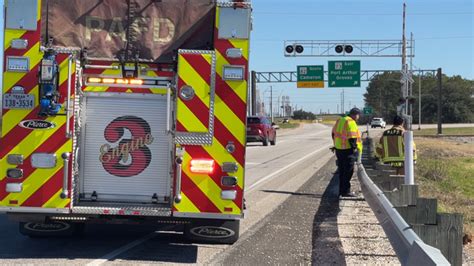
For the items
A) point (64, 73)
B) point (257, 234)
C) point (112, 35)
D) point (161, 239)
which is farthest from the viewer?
point (257, 234)

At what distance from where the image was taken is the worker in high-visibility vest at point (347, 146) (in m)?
11.5

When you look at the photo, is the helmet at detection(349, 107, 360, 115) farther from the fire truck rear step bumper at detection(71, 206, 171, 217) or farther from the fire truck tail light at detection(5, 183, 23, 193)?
the fire truck tail light at detection(5, 183, 23, 193)

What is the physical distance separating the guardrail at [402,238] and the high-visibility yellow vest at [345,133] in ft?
9.50

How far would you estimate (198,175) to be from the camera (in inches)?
262

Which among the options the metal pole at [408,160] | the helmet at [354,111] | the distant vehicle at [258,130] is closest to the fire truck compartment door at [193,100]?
the metal pole at [408,160]

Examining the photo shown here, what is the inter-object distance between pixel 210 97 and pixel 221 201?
1.20 metres

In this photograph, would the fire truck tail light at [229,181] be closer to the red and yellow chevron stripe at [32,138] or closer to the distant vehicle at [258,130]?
the red and yellow chevron stripe at [32,138]

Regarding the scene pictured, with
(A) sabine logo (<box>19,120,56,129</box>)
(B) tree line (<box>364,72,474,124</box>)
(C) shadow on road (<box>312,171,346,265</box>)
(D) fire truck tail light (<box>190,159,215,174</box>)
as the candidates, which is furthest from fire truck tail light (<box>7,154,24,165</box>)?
(B) tree line (<box>364,72,474,124</box>)

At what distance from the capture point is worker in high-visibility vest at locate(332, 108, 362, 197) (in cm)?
1148

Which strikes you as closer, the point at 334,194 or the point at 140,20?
the point at 140,20

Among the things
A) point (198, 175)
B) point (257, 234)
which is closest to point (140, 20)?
point (198, 175)

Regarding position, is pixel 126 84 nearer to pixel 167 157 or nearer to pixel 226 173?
pixel 167 157

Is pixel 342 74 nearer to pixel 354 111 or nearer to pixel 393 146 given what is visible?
pixel 354 111

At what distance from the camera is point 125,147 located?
6906mm
